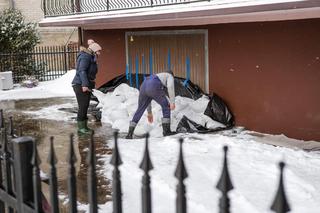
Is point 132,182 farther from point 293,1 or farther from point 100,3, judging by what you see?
point 100,3

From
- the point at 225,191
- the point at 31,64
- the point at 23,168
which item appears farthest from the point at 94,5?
the point at 225,191

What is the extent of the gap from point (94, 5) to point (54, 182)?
1036cm

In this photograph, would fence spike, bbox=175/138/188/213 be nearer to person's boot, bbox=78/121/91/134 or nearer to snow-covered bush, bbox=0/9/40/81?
person's boot, bbox=78/121/91/134

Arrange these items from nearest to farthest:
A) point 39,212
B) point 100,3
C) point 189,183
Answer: point 39,212 < point 189,183 < point 100,3

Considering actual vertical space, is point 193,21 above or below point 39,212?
above

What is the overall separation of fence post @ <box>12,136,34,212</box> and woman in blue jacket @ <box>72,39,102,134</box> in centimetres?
600

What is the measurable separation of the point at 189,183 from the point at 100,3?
7.65 m

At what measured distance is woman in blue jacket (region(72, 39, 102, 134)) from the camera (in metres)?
8.25

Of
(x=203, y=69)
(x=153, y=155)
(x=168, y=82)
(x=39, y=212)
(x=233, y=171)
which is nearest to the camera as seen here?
(x=39, y=212)

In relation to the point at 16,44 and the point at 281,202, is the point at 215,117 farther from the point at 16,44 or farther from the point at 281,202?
the point at 16,44

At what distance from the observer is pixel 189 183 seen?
Answer: 5.07 metres

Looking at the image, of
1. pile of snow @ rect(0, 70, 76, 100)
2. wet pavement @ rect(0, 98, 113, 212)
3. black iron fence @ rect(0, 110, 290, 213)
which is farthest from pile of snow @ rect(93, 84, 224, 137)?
black iron fence @ rect(0, 110, 290, 213)

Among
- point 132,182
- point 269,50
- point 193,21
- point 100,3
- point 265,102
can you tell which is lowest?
point 132,182

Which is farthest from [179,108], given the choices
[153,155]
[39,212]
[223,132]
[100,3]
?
[39,212]
